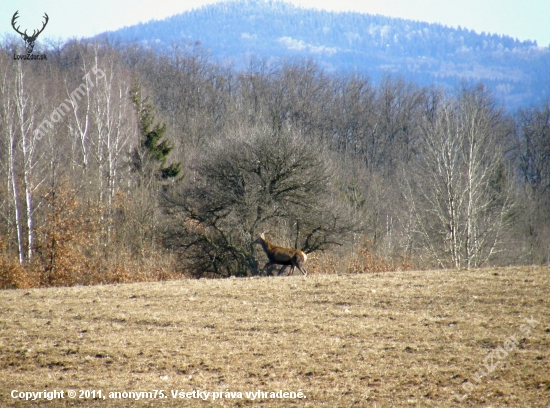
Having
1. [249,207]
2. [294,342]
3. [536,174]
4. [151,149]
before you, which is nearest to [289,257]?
[294,342]

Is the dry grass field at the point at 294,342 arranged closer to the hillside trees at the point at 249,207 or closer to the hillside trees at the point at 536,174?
the hillside trees at the point at 249,207

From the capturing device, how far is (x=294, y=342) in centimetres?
996

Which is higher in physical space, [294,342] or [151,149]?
[151,149]

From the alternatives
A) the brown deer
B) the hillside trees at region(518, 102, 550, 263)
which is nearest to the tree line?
the hillside trees at region(518, 102, 550, 263)

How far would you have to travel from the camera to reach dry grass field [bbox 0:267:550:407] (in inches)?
312

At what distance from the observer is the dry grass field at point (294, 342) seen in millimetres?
7926

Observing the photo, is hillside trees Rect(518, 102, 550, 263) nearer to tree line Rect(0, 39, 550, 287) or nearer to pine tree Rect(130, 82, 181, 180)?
tree line Rect(0, 39, 550, 287)

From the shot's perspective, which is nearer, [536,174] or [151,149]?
[151,149]

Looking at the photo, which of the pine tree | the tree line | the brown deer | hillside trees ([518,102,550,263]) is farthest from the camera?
hillside trees ([518,102,550,263])

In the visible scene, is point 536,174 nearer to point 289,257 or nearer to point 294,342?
point 289,257

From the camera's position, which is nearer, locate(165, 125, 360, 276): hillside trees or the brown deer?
the brown deer

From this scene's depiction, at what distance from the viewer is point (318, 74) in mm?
89125

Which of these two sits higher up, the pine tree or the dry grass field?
the pine tree

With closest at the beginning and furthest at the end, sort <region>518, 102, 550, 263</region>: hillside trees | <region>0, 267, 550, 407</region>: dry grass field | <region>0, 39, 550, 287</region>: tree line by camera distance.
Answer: <region>0, 267, 550, 407</region>: dry grass field
<region>0, 39, 550, 287</region>: tree line
<region>518, 102, 550, 263</region>: hillside trees
